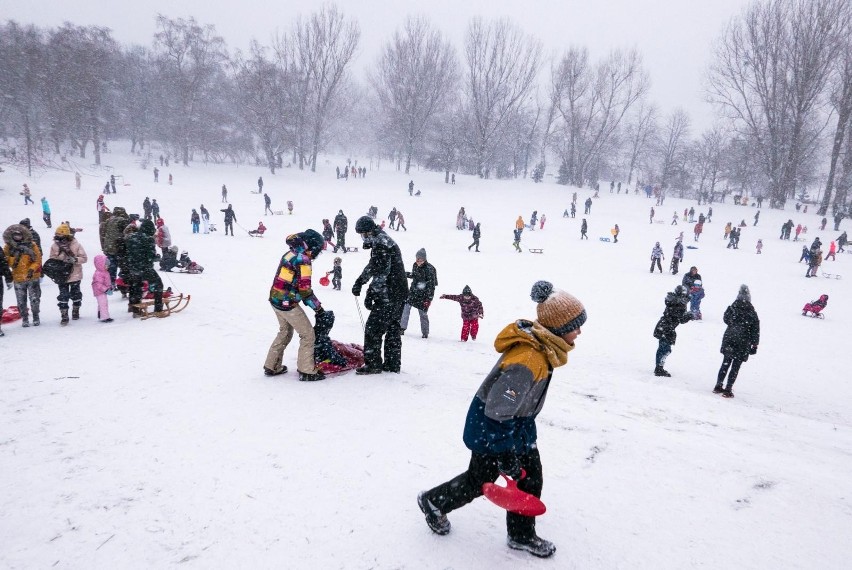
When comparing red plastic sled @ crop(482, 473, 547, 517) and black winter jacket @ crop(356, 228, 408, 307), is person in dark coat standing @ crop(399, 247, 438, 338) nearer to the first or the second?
black winter jacket @ crop(356, 228, 408, 307)

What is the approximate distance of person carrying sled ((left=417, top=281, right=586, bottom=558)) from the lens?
2.23 m

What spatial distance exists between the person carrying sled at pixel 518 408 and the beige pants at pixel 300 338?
9.27ft

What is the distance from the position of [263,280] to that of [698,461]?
40.3ft

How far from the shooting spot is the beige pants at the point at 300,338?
4.77 meters

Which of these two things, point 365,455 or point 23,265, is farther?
point 23,265

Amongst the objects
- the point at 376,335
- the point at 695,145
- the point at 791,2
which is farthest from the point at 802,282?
the point at 695,145

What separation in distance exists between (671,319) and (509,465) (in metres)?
6.51

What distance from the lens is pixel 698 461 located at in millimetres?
3773

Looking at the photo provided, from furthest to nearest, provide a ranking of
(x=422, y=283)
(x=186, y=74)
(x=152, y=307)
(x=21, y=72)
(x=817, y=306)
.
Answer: (x=186, y=74)
(x=21, y=72)
(x=817, y=306)
(x=152, y=307)
(x=422, y=283)

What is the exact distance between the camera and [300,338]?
5.02m

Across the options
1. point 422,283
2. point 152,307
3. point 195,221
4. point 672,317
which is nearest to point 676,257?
point 672,317

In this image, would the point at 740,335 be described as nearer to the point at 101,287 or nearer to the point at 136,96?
the point at 101,287

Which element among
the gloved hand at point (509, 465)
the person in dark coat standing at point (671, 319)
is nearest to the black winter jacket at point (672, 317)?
the person in dark coat standing at point (671, 319)

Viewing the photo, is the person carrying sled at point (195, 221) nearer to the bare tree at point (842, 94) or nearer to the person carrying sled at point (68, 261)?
the person carrying sled at point (68, 261)
